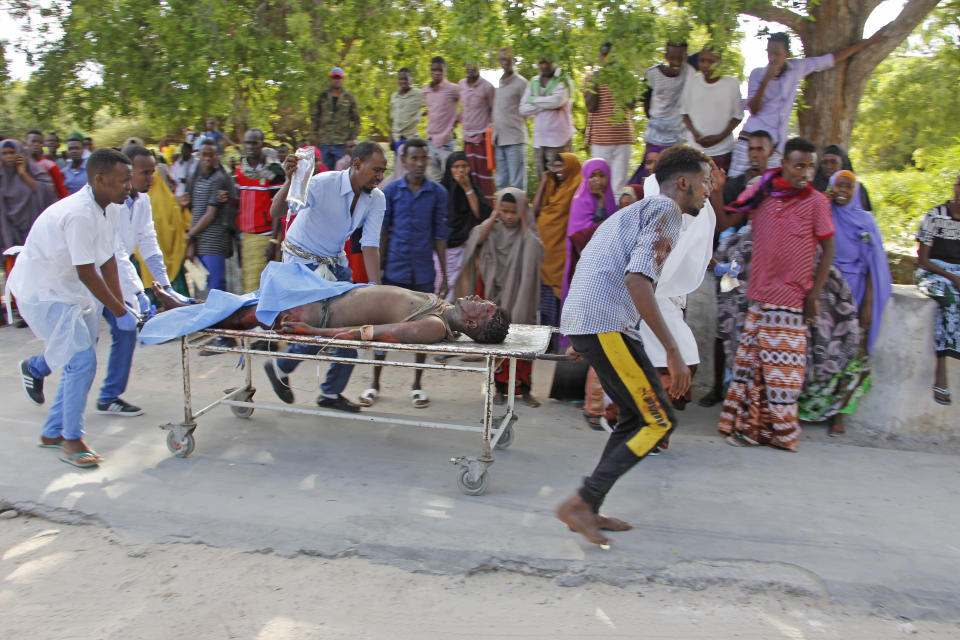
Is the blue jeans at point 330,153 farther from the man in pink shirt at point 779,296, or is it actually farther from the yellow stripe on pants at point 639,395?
the yellow stripe on pants at point 639,395

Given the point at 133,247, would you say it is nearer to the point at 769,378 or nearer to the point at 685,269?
the point at 685,269

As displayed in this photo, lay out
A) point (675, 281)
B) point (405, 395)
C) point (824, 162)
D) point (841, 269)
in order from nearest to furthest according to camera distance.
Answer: point (675, 281)
point (841, 269)
point (824, 162)
point (405, 395)

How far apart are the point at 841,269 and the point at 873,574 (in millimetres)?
2387

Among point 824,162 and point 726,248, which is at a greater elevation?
point 824,162

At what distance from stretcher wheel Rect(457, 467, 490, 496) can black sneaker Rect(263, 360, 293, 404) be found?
6.18 feet

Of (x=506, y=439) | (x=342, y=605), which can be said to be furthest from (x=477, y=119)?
(x=342, y=605)

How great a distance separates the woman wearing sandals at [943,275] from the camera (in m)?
4.90

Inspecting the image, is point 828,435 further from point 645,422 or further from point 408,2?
point 408,2

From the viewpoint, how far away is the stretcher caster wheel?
185 inches

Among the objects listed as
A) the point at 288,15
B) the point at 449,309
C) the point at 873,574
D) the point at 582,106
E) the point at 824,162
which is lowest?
the point at 873,574

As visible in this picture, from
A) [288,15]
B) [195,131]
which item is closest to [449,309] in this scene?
[288,15]

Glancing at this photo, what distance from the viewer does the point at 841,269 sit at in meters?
5.04

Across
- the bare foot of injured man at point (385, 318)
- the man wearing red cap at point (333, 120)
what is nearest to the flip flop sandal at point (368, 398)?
the bare foot of injured man at point (385, 318)

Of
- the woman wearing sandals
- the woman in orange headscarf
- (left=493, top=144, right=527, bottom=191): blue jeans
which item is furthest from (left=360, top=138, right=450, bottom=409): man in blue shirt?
the woman wearing sandals
